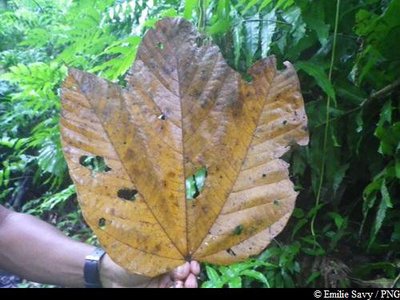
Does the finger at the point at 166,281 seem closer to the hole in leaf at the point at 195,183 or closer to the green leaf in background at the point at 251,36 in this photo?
the hole in leaf at the point at 195,183

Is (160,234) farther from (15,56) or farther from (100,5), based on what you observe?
(15,56)

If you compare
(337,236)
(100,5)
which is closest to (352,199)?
(337,236)

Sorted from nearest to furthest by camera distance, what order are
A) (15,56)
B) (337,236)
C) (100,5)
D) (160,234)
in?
1. (160,234)
2. (337,236)
3. (100,5)
4. (15,56)

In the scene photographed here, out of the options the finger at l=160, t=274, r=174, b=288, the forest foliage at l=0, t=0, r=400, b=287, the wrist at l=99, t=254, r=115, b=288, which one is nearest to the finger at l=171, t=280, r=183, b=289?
the finger at l=160, t=274, r=174, b=288

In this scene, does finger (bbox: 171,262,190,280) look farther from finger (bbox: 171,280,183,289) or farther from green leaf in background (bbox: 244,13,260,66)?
green leaf in background (bbox: 244,13,260,66)

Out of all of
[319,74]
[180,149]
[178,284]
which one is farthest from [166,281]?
[319,74]

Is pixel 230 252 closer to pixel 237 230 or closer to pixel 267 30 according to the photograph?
pixel 237 230

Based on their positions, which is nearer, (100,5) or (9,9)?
(100,5)
